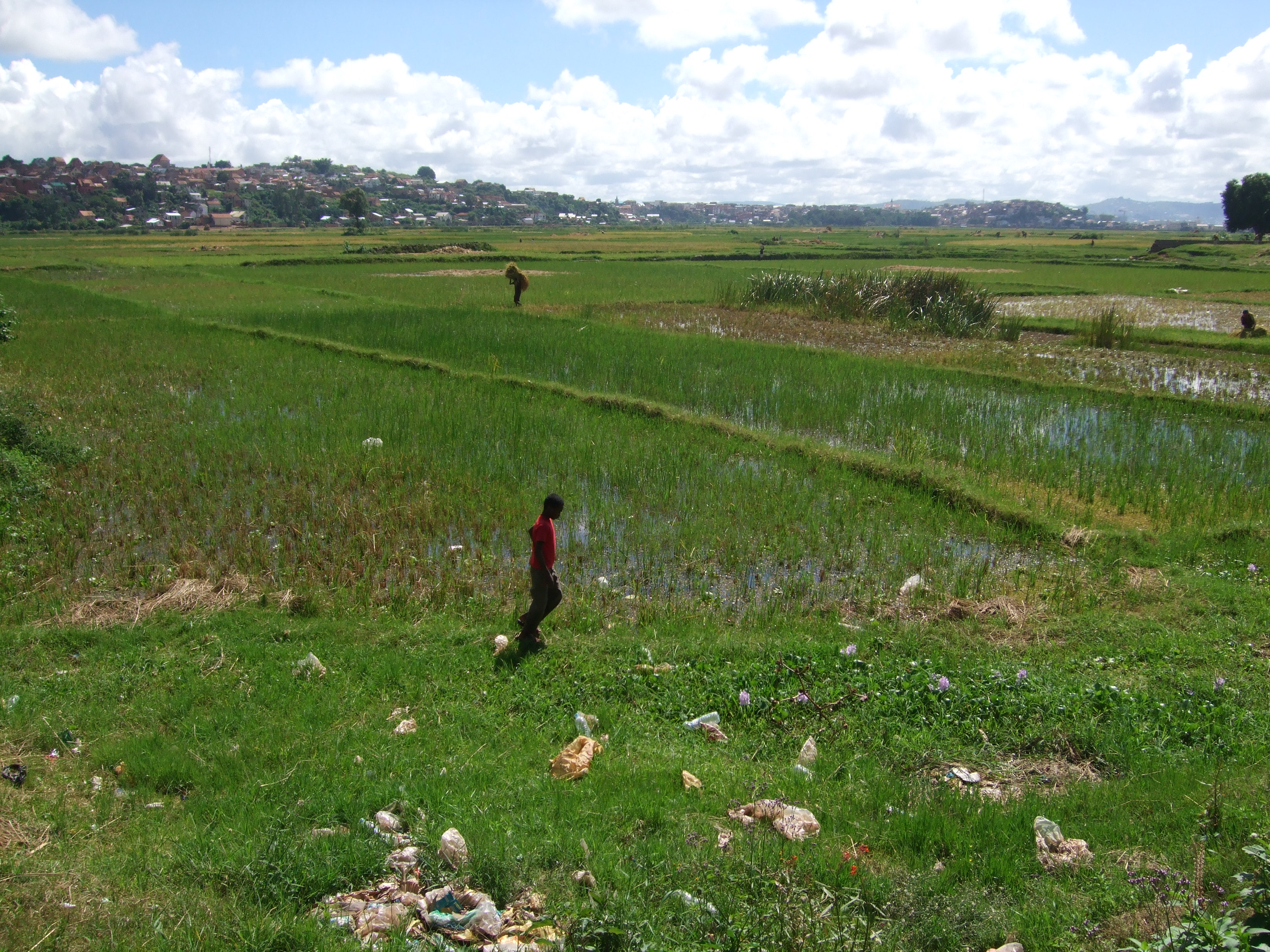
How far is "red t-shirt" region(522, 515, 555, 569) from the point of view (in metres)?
4.95

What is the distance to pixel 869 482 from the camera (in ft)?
28.1

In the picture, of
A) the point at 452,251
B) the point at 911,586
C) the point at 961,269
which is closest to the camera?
the point at 911,586

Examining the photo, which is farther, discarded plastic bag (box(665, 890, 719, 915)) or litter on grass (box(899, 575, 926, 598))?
litter on grass (box(899, 575, 926, 598))

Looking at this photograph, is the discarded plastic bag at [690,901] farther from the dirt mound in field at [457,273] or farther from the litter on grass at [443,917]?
the dirt mound in field at [457,273]

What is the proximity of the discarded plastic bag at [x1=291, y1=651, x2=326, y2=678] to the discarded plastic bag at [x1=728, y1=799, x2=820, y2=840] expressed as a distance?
2600 millimetres

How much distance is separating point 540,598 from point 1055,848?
2.95m

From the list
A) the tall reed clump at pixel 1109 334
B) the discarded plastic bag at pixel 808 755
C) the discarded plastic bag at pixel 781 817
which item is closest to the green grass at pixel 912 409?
the discarded plastic bag at pixel 808 755

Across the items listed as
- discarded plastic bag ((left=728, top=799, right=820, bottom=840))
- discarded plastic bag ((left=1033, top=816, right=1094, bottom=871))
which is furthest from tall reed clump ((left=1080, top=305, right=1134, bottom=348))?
discarded plastic bag ((left=728, top=799, right=820, bottom=840))

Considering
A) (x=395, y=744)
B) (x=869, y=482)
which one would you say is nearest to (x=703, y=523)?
(x=869, y=482)

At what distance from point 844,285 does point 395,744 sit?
64.2 ft

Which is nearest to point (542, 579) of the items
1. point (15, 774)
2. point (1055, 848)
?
point (15, 774)

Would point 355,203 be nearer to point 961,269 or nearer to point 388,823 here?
point 961,269

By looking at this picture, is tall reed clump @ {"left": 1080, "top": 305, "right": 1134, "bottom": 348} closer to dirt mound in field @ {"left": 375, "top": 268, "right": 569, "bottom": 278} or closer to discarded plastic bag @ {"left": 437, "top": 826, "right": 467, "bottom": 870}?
discarded plastic bag @ {"left": 437, "top": 826, "right": 467, "bottom": 870}

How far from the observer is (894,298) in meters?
20.7
